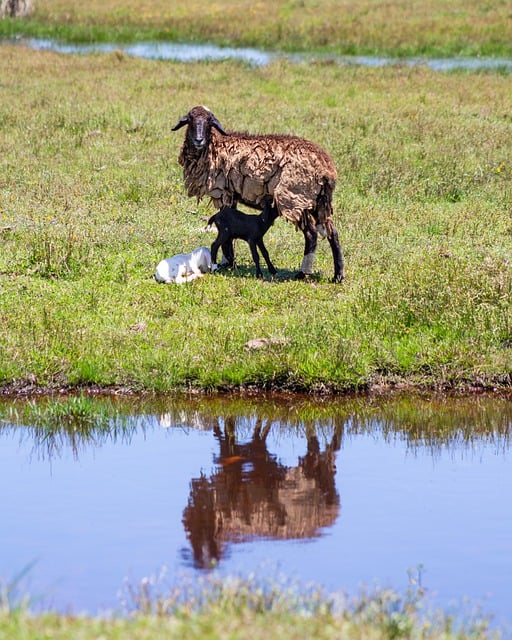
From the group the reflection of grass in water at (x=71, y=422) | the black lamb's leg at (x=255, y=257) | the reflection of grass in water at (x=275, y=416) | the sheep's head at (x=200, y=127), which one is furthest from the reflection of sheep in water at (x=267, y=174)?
the reflection of grass in water at (x=71, y=422)

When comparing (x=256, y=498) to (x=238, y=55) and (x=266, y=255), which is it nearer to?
(x=266, y=255)

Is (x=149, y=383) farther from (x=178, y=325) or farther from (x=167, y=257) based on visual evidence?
(x=167, y=257)

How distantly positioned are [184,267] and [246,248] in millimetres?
1923

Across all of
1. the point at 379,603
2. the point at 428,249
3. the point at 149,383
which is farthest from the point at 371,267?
the point at 379,603

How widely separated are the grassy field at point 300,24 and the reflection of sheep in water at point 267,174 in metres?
22.6

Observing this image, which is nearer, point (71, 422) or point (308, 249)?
point (71, 422)

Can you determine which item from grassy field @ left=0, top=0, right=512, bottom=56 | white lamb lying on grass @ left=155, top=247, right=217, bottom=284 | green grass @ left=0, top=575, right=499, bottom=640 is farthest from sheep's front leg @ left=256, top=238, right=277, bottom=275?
grassy field @ left=0, top=0, right=512, bottom=56

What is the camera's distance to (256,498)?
25.5 ft

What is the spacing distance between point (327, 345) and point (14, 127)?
11.6 metres

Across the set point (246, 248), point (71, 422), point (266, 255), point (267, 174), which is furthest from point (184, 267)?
point (71, 422)

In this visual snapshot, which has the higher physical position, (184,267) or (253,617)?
(184,267)

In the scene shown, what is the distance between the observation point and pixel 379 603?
19.2ft

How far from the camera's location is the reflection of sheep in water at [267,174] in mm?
12383

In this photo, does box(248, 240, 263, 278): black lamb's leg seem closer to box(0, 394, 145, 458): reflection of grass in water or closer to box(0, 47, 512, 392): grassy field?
box(0, 47, 512, 392): grassy field
